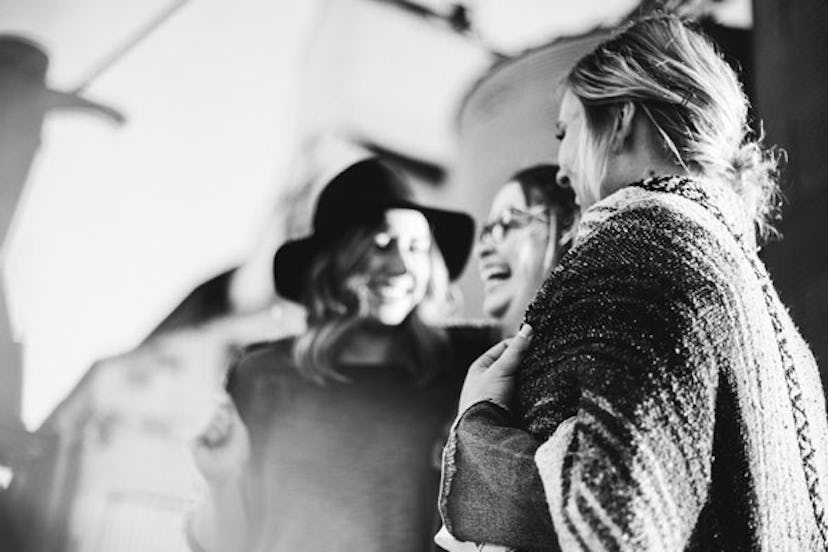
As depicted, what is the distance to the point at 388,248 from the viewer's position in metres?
1.58

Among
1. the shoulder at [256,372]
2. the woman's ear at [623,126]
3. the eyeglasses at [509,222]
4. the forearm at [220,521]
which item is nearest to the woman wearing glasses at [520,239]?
the eyeglasses at [509,222]

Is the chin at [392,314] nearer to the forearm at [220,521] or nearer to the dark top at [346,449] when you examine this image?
the dark top at [346,449]

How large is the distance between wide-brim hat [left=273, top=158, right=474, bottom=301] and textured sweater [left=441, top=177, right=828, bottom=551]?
830 mm

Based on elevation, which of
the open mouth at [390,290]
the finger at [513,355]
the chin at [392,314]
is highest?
the finger at [513,355]

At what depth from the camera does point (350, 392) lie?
1.50 m

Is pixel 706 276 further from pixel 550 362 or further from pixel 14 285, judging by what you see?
pixel 14 285

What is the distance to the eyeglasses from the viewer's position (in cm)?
153

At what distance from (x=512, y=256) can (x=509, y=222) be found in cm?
7

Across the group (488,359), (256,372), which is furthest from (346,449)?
(488,359)

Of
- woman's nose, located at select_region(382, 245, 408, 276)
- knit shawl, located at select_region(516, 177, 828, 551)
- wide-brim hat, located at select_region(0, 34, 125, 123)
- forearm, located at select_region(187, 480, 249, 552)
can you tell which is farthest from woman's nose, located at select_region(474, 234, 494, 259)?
knit shawl, located at select_region(516, 177, 828, 551)

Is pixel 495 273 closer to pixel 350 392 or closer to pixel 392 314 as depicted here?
pixel 392 314

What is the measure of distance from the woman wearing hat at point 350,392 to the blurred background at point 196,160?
0.14 ft

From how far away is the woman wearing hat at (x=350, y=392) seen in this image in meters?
1.42

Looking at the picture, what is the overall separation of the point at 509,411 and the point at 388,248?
89cm
